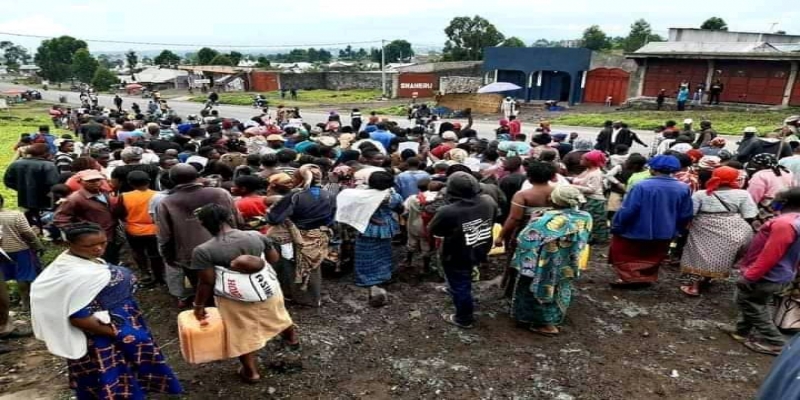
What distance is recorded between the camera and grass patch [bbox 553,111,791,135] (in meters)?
18.2

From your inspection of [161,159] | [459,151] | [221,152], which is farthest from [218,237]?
[221,152]

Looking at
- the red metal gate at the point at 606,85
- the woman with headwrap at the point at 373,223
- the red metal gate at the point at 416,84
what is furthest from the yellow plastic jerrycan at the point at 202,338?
the red metal gate at the point at 416,84

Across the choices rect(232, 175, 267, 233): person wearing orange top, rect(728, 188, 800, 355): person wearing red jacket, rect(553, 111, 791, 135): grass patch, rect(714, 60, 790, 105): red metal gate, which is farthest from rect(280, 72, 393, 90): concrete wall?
rect(728, 188, 800, 355): person wearing red jacket

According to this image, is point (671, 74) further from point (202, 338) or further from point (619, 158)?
point (202, 338)

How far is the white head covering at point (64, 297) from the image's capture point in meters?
2.88

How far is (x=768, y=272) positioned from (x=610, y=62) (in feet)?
87.0

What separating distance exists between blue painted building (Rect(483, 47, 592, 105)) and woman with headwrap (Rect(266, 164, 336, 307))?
25.7m

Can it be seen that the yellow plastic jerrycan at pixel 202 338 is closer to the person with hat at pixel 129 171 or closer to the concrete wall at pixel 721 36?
the person with hat at pixel 129 171

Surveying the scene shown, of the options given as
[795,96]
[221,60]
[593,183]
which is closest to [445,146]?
[593,183]

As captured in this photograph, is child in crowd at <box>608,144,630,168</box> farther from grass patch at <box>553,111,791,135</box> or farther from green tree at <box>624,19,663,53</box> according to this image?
green tree at <box>624,19,663,53</box>

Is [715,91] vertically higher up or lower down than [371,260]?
higher up

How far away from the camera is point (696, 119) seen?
20578 mm

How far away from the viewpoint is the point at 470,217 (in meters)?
4.43

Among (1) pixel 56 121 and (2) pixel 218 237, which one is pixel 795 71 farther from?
(1) pixel 56 121
